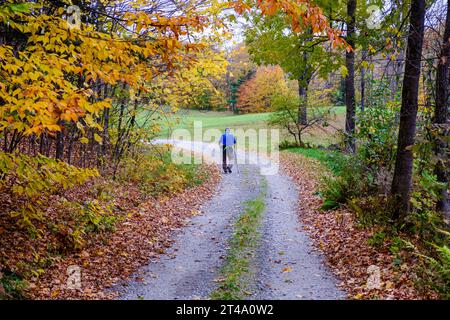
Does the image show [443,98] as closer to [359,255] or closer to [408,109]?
[408,109]

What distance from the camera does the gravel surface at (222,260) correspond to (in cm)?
677

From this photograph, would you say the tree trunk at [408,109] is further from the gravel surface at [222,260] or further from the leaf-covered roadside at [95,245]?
the leaf-covered roadside at [95,245]

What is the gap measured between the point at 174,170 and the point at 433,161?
10.6 metres

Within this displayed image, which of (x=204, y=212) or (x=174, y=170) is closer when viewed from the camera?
(x=204, y=212)

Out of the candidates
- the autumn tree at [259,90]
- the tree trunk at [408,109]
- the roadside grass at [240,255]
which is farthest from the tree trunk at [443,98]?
the autumn tree at [259,90]

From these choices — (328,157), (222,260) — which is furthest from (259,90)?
(222,260)

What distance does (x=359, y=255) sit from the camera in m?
7.83

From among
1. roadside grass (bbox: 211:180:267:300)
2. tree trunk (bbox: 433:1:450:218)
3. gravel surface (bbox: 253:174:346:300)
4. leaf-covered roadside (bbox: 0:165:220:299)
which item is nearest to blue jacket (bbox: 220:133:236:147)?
leaf-covered roadside (bbox: 0:165:220:299)

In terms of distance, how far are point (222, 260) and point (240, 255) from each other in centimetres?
39

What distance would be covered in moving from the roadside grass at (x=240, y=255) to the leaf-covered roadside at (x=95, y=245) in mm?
1594

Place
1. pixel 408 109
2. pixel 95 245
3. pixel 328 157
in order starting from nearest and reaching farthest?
pixel 408 109 < pixel 95 245 < pixel 328 157
